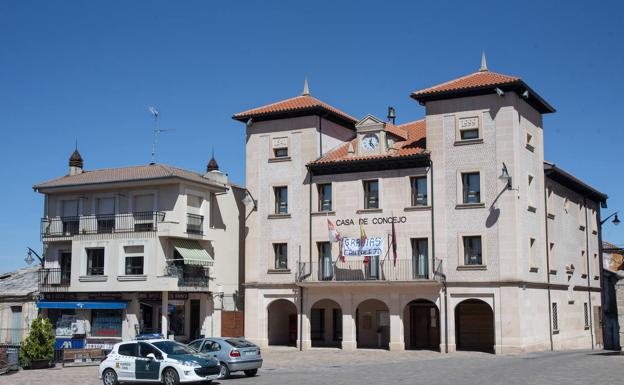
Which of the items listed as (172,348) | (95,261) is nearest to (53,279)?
(95,261)

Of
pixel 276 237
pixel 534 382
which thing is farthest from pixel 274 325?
pixel 534 382

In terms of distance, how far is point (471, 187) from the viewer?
131ft

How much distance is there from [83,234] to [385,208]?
18619 millimetres

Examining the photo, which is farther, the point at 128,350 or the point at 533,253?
the point at 533,253

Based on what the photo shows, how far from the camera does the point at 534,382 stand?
78.6 ft

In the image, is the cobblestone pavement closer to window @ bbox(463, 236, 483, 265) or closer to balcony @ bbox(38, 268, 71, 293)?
window @ bbox(463, 236, 483, 265)

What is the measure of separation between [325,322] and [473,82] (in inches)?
650

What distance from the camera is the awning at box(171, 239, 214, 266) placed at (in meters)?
45.2

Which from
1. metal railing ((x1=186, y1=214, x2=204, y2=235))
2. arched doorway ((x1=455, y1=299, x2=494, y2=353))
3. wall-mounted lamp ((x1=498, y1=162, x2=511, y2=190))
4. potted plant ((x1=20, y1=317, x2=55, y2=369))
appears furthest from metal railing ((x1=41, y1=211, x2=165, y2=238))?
wall-mounted lamp ((x1=498, y1=162, x2=511, y2=190))

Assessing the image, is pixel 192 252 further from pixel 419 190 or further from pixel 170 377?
pixel 170 377

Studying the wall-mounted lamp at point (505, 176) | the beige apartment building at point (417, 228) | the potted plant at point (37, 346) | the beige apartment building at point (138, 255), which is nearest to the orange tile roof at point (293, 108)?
the beige apartment building at point (417, 228)

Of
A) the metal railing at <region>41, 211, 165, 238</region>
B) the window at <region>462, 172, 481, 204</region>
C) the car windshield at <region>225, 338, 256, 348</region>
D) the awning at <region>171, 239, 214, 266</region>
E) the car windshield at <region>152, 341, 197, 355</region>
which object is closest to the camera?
the car windshield at <region>152, 341, 197, 355</region>

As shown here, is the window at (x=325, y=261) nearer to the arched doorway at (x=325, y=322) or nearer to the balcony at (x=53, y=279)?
the arched doorway at (x=325, y=322)

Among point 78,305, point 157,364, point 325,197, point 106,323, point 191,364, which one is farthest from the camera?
point 106,323
